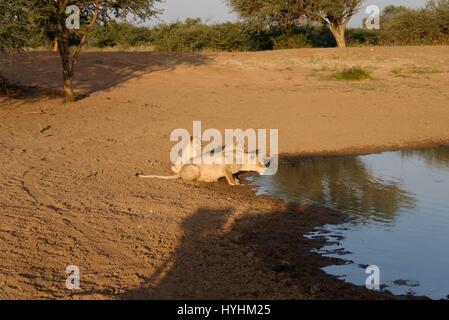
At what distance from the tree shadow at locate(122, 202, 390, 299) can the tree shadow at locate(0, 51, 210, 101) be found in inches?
468

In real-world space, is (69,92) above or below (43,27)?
below

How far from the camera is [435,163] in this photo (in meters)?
13.5

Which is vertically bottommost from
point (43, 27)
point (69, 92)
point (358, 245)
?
point (358, 245)

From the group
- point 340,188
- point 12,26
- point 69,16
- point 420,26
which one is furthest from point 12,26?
point 420,26

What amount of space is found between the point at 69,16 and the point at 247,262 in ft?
43.0

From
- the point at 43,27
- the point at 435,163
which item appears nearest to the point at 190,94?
the point at 43,27

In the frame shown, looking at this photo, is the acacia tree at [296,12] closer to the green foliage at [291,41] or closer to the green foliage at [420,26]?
the green foliage at [291,41]

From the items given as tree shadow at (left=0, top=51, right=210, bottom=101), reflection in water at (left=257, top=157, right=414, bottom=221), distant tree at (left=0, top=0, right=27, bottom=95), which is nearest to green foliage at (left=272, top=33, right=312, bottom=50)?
tree shadow at (left=0, top=51, right=210, bottom=101)

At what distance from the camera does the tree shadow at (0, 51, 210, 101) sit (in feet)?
69.0

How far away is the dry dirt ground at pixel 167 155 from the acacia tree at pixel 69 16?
1.26 meters

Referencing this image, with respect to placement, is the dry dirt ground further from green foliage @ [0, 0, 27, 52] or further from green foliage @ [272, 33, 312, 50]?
green foliage @ [272, 33, 312, 50]

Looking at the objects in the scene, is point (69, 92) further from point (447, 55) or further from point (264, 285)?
point (447, 55)

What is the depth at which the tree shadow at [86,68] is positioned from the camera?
2104 cm
